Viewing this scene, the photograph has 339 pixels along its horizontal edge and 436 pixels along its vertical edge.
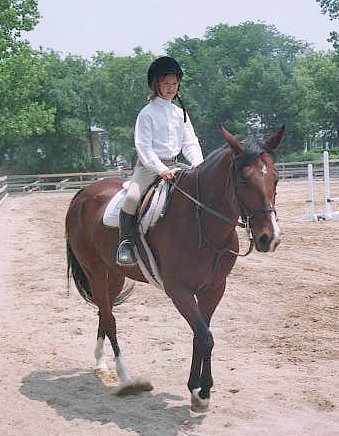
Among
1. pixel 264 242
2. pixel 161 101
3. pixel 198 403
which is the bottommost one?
pixel 198 403

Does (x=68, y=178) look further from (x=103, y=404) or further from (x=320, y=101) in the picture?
(x=103, y=404)

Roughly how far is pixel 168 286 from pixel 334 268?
525 centimetres

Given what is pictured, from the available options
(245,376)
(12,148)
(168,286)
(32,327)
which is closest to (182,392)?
(245,376)

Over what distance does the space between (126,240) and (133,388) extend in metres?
1.16

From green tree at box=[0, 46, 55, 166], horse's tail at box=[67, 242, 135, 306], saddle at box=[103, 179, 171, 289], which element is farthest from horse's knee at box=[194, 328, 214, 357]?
green tree at box=[0, 46, 55, 166]

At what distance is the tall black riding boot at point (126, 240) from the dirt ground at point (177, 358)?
1.07m

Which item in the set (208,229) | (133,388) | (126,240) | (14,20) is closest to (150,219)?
(126,240)

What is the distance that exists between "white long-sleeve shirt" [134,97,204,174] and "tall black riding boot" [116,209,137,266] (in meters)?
0.48

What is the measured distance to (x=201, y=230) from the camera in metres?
4.39

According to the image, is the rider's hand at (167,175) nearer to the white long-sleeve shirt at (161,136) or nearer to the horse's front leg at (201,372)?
the white long-sleeve shirt at (161,136)

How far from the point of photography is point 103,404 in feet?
15.4

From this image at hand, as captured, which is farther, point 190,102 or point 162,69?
point 190,102

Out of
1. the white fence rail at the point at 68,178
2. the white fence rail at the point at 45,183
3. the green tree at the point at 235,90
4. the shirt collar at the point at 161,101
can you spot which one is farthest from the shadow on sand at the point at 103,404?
the green tree at the point at 235,90

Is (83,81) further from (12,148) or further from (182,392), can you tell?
(182,392)
